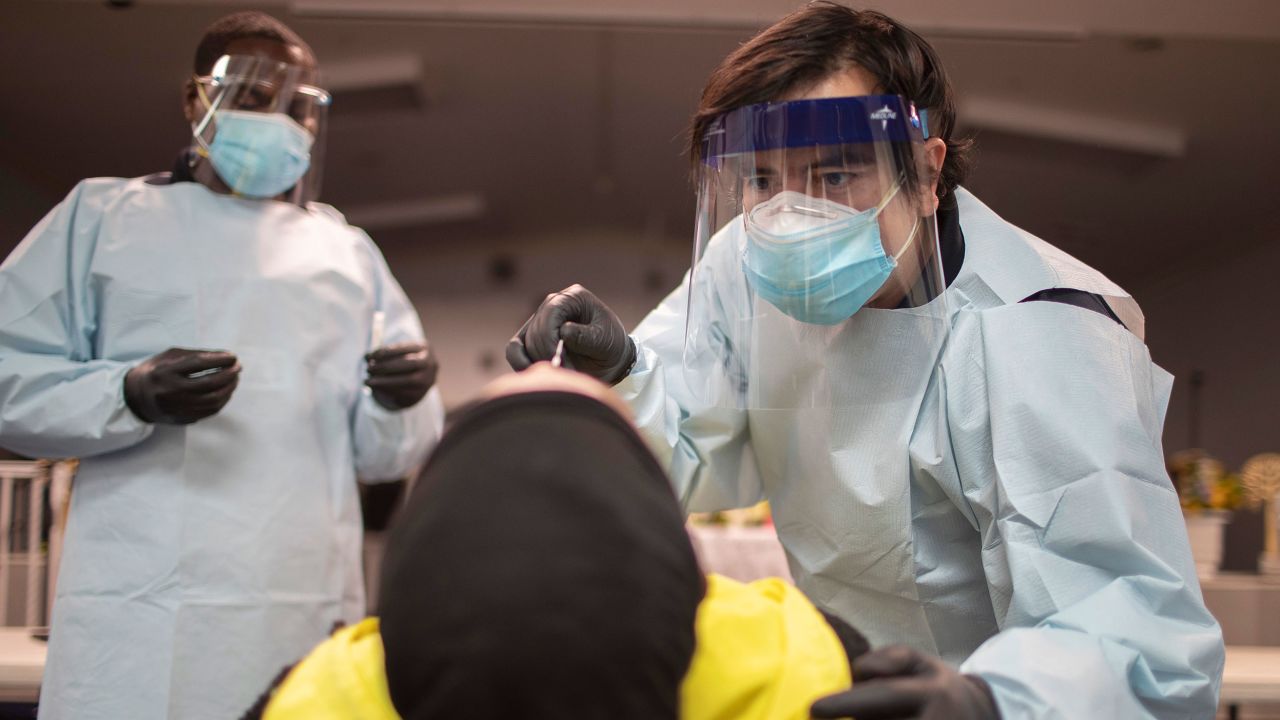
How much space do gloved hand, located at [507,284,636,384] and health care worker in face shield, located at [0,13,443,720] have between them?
2.16ft

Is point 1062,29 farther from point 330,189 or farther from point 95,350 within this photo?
point 330,189

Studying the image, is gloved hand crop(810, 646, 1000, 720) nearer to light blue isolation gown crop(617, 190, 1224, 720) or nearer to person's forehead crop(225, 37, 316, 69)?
light blue isolation gown crop(617, 190, 1224, 720)

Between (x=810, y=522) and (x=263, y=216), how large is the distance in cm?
108

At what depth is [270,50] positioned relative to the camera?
5.92 ft

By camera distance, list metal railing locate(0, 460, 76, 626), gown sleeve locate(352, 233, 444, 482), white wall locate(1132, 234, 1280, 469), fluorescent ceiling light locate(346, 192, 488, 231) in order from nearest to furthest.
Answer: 1. gown sleeve locate(352, 233, 444, 482)
2. metal railing locate(0, 460, 76, 626)
3. white wall locate(1132, 234, 1280, 469)
4. fluorescent ceiling light locate(346, 192, 488, 231)

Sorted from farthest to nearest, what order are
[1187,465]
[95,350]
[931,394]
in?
1. [1187,465]
2. [95,350]
3. [931,394]

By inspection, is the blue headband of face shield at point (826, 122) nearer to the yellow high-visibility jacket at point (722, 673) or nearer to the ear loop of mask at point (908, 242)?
the ear loop of mask at point (908, 242)

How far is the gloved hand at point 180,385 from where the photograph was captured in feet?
4.92

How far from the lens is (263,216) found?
1.77 metres

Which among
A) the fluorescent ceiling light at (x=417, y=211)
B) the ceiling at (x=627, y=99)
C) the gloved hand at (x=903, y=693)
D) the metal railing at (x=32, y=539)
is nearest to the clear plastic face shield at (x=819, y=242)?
the gloved hand at (x=903, y=693)

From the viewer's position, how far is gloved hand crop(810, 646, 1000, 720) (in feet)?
2.19

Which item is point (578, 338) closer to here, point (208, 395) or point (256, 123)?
point (208, 395)

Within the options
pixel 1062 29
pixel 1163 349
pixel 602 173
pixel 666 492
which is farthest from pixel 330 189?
pixel 666 492

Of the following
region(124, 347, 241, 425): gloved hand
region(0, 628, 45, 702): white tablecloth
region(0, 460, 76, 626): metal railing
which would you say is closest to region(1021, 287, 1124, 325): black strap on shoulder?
region(124, 347, 241, 425): gloved hand
